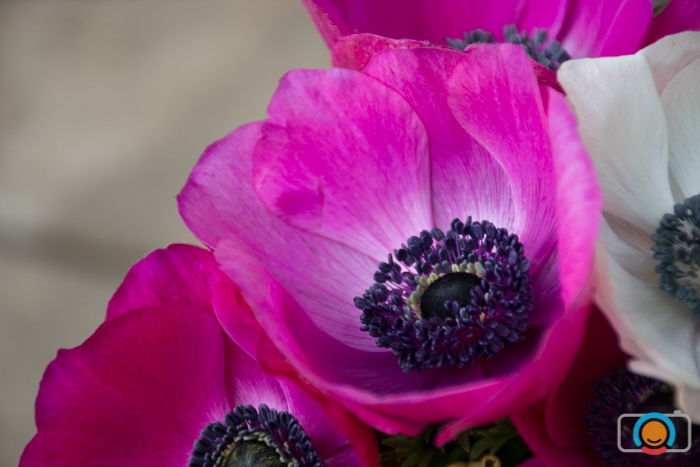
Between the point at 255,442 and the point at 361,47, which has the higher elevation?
the point at 361,47

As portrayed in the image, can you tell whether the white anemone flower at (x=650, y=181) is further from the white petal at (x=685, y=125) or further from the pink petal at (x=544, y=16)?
the pink petal at (x=544, y=16)

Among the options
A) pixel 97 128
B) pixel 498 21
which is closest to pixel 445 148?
pixel 498 21

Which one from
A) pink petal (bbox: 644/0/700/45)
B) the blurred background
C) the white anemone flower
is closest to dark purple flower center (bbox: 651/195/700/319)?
the white anemone flower

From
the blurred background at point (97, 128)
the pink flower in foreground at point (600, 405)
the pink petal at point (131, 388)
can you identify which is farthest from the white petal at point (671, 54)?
the blurred background at point (97, 128)

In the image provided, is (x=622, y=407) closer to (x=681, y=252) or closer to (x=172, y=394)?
(x=681, y=252)

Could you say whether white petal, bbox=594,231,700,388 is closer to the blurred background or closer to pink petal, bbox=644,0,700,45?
pink petal, bbox=644,0,700,45

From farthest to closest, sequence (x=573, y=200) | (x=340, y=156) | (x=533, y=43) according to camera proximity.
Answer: (x=533, y=43) → (x=340, y=156) → (x=573, y=200)

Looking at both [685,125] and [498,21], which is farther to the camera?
[498,21]
